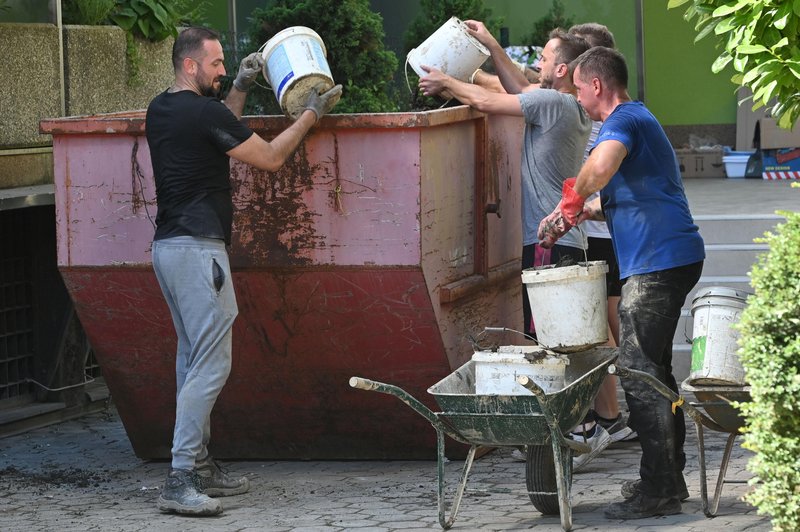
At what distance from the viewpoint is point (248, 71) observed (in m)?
5.97

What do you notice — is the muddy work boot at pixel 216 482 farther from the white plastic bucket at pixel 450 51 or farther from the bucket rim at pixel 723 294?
the bucket rim at pixel 723 294

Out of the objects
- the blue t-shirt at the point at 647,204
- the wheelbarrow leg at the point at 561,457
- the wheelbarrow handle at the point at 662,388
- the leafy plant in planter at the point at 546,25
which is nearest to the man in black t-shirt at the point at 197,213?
the blue t-shirt at the point at 647,204

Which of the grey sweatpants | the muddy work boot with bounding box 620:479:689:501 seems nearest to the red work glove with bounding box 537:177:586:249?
the muddy work boot with bounding box 620:479:689:501

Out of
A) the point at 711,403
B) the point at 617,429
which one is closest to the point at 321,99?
the point at 711,403

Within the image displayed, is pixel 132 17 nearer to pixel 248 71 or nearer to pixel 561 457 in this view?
pixel 248 71

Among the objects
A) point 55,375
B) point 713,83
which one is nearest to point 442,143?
point 55,375

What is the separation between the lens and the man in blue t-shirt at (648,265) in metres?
5.38

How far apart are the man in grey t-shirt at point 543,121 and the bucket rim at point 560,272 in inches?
36.7

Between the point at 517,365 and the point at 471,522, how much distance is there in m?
0.70

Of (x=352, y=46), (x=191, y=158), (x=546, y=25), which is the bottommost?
(x=191, y=158)

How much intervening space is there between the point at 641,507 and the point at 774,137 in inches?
309

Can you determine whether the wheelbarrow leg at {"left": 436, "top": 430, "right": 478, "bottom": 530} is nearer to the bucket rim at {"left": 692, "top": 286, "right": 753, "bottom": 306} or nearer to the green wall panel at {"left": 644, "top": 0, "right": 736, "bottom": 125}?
the bucket rim at {"left": 692, "top": 286, "right": 753, "bottom": 306}

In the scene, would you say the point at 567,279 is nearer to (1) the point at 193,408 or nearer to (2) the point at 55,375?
(1) the point at 193,408

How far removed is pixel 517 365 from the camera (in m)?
5.46
